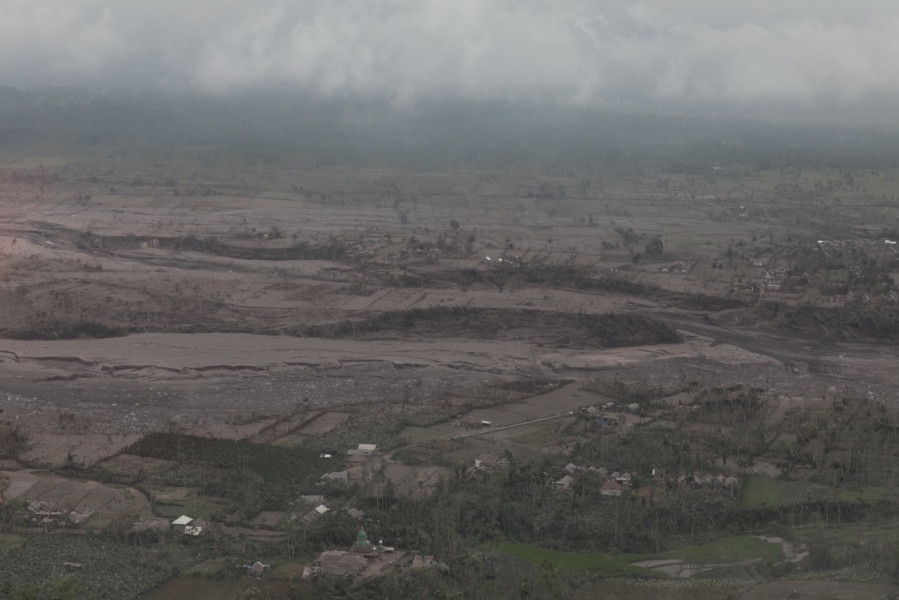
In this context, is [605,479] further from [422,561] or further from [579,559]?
[422,561]

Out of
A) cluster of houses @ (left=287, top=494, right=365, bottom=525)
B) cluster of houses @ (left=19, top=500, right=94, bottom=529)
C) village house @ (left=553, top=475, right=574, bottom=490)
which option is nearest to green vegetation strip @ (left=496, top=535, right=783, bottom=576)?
village house @ (left=553, top=475, right=574, bottom=490)

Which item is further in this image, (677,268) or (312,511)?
(677,268)

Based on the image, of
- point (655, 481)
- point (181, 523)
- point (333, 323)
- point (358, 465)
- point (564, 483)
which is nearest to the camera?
point (181, 523)

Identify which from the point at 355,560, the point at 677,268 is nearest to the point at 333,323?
the point at 677,268

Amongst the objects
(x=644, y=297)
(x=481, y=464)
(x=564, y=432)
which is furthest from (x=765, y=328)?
(x=481, y=464)

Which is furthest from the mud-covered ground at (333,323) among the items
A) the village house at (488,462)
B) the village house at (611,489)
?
the village house at (611,489)

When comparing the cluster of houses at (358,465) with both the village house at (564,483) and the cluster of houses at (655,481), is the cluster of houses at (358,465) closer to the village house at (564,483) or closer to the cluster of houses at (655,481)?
the village house at (564,483)

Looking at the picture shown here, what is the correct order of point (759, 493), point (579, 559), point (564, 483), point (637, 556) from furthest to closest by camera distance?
point (564, 483)
point (759, 493)
point (637, 556)
point (579, 559)

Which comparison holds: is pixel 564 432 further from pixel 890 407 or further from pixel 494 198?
pixel 494 198

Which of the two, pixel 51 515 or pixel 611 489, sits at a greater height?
pixel 611 489

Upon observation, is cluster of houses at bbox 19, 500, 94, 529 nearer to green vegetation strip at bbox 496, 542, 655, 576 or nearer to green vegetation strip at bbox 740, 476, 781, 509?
green vegetation strip at bbox 496, 542, 655, 576

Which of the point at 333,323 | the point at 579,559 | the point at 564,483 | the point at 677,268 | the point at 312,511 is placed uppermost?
the point at 677,268
